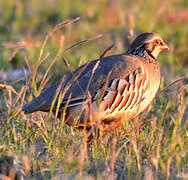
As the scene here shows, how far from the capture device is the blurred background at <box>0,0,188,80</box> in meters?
8.10

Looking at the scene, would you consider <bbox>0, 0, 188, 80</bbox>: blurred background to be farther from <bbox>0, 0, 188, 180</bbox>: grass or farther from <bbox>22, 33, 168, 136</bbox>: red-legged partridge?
<bbox>22, 33, 168, 136</bbox>: red-legged partridge

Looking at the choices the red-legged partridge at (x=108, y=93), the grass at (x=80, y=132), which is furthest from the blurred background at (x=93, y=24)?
the red-legged partridge at (x=108, y=93)

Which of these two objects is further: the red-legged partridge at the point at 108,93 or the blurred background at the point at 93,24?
the blurred background at the point at 93,24

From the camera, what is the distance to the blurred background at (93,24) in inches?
319

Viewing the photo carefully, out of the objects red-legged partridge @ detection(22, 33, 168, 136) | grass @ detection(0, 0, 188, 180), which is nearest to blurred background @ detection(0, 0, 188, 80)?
grass @ detection(0, 0, 188, 180)

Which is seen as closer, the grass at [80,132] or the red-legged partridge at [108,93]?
the grass at [80,132]

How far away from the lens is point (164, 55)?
8586 mm

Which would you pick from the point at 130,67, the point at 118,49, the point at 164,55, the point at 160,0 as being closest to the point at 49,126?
the point at 130,67

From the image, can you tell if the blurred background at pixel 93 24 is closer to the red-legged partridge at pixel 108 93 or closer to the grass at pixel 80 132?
the grass at pixel 80 132

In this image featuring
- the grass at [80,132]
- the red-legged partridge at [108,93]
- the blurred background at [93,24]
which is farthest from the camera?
the blurred background at [93,24]

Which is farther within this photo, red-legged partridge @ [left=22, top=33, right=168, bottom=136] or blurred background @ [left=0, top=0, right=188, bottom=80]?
blurred background @ [left=0, top=0, right=188, bottom=80]

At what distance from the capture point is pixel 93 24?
10992mm

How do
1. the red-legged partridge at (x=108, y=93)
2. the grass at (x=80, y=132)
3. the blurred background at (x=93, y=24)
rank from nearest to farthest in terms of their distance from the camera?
the grass at (x=80, y=132) < the red-legged partridge at (x=108, y=93) < the blurred background at (x=93, y=24)

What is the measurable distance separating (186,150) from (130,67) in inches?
44.9
